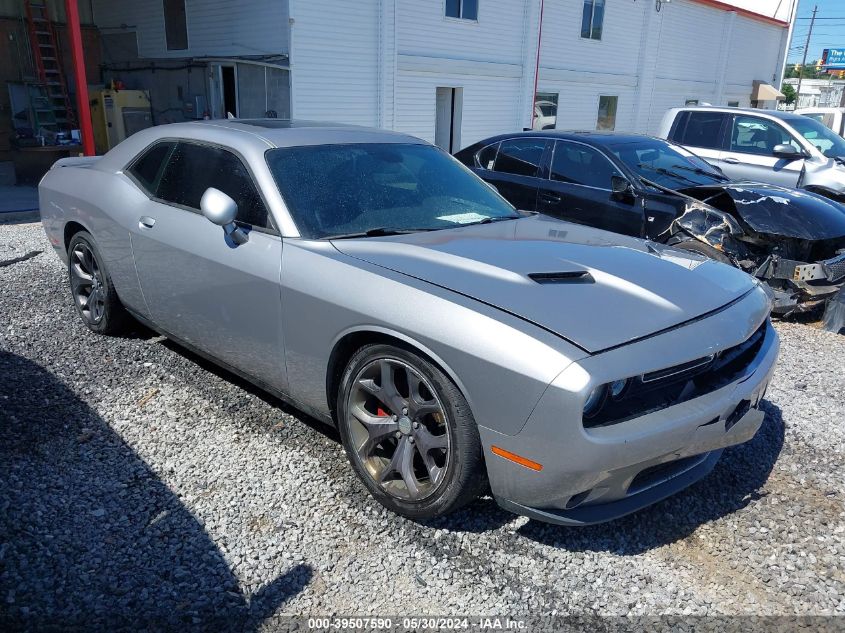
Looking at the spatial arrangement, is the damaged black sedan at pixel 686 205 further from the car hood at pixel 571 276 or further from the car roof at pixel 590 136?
the car hood at pixel 571 276

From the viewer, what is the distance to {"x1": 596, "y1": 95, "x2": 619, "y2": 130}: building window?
72.2ft

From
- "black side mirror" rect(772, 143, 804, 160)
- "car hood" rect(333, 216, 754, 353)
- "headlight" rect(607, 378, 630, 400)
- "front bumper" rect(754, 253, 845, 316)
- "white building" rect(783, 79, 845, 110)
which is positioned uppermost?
"car hood" rect(333, 216, 754, 353)

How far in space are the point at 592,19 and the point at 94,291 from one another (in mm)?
18915

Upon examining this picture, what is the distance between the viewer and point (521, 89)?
1816cm

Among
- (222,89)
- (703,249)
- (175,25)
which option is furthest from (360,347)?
(175,25)

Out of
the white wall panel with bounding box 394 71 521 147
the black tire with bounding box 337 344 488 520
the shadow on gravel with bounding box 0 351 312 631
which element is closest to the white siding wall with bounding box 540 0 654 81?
the white wall panel with bounding box 394 71 521 147

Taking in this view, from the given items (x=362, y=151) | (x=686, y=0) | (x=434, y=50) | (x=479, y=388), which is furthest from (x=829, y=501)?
(x=686, y=0)

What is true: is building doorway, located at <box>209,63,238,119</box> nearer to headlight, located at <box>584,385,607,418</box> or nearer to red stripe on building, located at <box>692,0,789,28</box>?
headlight, located at <box>584,385,607,418</box>

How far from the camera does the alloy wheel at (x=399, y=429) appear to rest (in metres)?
2.73

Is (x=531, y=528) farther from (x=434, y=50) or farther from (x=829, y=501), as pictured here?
(x=434, y=50)

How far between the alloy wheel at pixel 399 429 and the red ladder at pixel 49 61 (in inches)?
547

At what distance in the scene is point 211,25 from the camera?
14797 millimetres

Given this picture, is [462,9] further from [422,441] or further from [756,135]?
[422,441]

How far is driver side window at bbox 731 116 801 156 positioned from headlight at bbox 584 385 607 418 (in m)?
8.11
